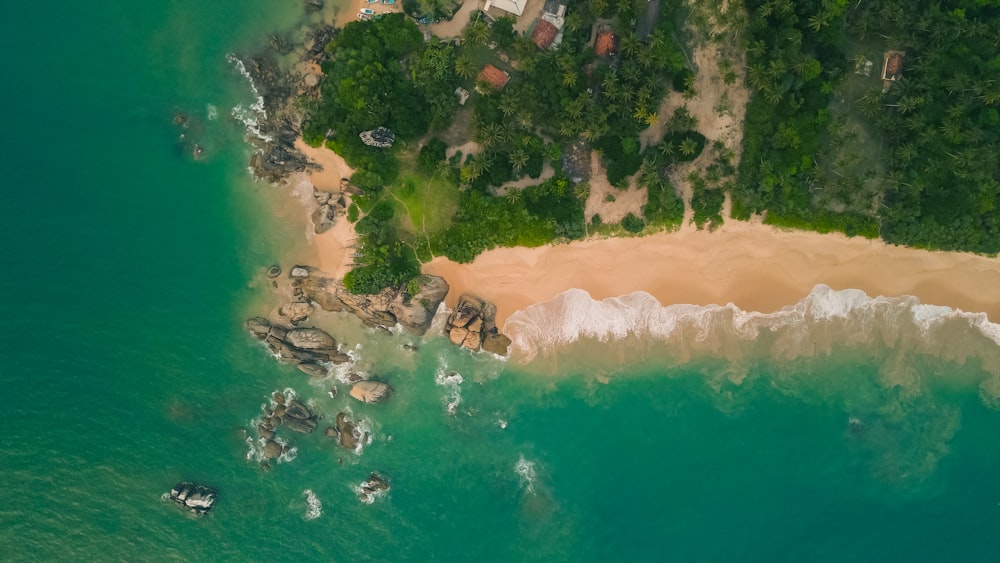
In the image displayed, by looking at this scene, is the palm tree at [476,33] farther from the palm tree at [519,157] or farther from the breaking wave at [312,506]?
the breaking wave at [312,506]

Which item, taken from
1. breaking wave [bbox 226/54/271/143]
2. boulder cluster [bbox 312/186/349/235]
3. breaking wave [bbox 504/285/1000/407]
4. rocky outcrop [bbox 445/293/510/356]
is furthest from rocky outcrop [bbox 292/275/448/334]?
breaking wave [bbox 226/54/271/143]

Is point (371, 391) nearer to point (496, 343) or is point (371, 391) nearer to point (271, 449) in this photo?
point (271, 449)

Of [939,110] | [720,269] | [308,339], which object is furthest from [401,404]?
[939,110]

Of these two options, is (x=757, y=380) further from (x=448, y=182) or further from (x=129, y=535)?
(x=129, y=535)

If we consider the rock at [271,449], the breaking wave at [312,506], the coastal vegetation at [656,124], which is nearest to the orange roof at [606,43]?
the coastal vegetation at [656,124]

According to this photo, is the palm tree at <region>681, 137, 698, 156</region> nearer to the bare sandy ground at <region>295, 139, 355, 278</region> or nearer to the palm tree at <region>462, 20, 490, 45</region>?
the palm tree at <region>462, 20, 490, 45</region>

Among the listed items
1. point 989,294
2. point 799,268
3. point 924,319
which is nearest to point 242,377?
point 799,268
